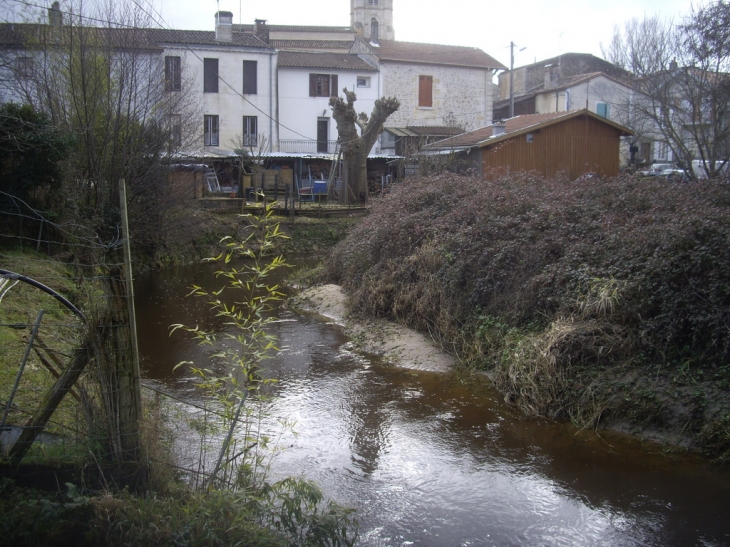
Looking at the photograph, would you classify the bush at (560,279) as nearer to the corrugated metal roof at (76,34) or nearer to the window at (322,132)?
the corrugated metal roof at (76,34)

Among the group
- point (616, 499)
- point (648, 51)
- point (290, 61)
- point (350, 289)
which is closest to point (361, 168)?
point (290, 61)

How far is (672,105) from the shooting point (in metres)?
21.0

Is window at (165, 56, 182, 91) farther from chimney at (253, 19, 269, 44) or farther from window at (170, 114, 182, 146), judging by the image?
chimney at (253, 19, 269, 44)

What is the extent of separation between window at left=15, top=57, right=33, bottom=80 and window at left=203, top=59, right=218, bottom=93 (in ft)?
66.4

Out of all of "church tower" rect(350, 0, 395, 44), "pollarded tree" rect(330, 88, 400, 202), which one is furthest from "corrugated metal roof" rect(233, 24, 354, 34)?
"pollarded tree" rect(330, 88, 400, 202)

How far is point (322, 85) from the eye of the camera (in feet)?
126

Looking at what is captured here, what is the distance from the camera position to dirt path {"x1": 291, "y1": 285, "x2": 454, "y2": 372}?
437 inches

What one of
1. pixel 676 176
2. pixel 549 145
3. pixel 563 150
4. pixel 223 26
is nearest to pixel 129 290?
pixel 676 176

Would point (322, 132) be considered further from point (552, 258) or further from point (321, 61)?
point (552, 258)

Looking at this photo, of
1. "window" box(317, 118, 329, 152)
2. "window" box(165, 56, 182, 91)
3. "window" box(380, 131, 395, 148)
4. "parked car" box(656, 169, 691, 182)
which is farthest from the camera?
"window" box(380, 131, 395, 148)

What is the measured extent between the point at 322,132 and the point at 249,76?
17.6 feet

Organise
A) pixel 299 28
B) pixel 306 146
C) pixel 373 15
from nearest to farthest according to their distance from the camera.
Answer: pixel 306 146 → pixel 299 28 → pixel 373 15

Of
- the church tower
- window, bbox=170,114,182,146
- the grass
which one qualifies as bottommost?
the grass

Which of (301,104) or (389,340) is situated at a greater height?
(301,104)
